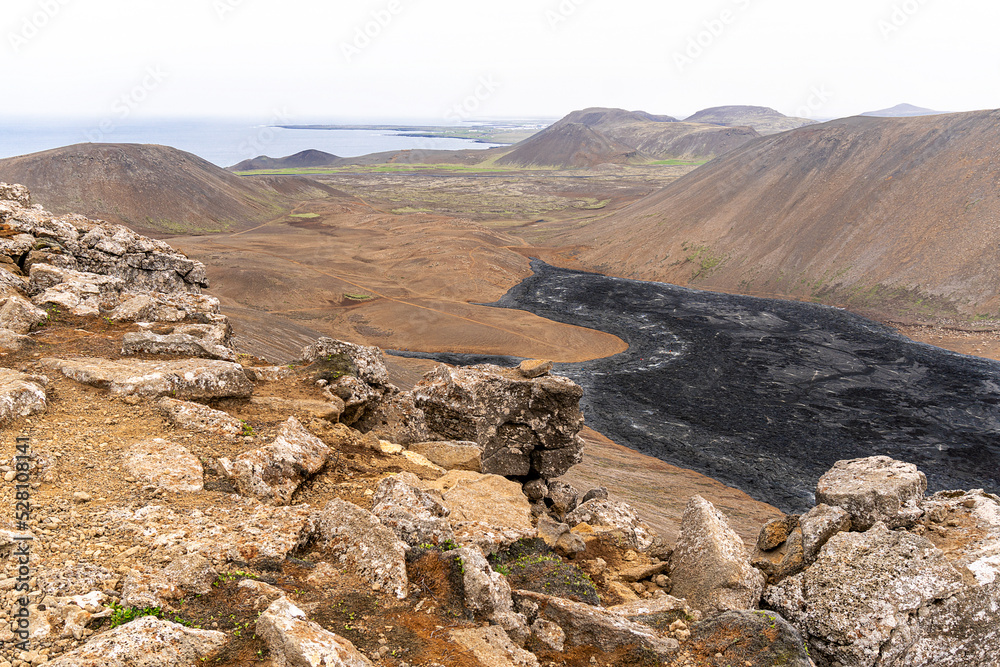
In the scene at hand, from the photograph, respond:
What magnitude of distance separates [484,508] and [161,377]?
6.24 m

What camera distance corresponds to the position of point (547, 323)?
41.7 metres

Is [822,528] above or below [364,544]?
below

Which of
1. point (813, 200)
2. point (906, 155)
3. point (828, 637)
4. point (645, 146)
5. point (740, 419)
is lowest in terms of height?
point (740, 419)

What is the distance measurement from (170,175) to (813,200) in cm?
7230

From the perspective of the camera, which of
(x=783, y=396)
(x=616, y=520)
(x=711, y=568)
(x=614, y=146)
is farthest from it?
(x=614, y=146)

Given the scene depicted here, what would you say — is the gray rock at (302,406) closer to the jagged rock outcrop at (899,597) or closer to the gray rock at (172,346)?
the gray rock at (172,346)

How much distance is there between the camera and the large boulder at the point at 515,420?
13.7 meters

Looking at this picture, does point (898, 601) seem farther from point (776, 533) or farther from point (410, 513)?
point (410, 513)

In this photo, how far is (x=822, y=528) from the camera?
891cm

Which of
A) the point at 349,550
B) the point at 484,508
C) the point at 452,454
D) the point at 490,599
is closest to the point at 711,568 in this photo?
the point at 484,508

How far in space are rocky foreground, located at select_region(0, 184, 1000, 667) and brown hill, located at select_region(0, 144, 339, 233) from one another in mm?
60775

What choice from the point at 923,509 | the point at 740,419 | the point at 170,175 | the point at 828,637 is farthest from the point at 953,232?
the point at 170,175

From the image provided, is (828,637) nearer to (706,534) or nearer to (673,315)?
(706,534)

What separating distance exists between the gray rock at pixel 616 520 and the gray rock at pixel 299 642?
6.72 m
